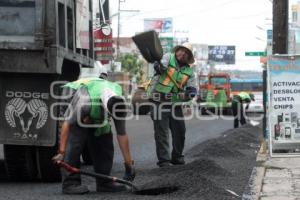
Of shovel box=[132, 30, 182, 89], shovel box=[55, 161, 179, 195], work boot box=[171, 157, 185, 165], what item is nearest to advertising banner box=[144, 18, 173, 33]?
work boot box=[171, 157, 185, 165]

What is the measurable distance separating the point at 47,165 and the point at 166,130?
87.0 inches

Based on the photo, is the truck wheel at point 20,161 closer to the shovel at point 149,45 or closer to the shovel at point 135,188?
the shovel at point 135,188

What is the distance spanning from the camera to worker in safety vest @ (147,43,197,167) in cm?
1005

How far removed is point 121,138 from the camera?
746 cm

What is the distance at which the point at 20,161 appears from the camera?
848 centimetres

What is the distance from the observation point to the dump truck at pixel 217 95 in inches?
1690

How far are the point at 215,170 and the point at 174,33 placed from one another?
88.3m

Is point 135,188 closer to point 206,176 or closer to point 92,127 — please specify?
point 92,127

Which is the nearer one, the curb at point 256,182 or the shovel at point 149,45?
the curb at point 256,182

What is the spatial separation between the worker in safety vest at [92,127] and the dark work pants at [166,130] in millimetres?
2261

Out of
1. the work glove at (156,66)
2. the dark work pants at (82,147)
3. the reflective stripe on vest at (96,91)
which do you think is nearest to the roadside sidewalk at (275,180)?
the dark work pants at (82,147)

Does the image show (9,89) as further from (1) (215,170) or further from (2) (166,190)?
(1) (215,170)

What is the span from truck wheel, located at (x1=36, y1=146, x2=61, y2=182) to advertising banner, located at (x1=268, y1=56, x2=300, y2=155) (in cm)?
393

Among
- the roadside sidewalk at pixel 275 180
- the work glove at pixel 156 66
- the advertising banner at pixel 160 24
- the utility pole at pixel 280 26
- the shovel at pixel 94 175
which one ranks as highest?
the advertising banner at pixel 160 24
